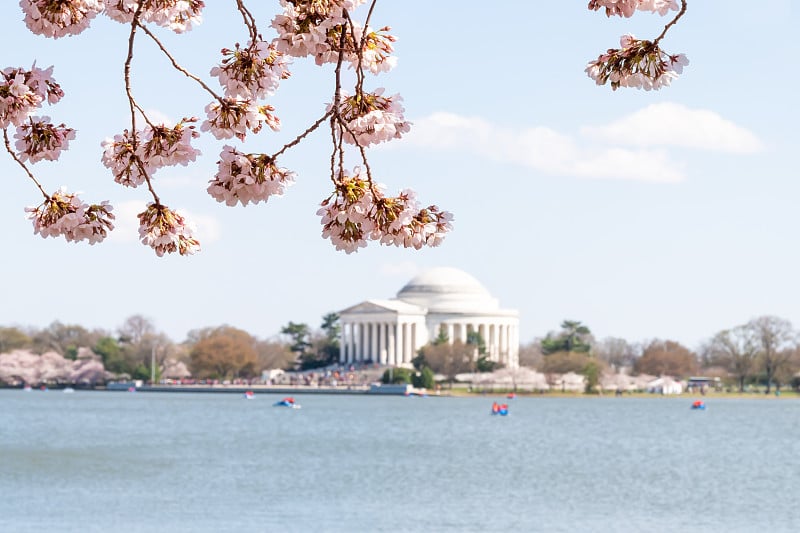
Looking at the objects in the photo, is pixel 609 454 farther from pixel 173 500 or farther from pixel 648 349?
pixel 648 349

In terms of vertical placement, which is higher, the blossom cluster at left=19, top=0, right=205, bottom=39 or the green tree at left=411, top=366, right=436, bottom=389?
the green tree at left=411, top=366, right=436, bottom=389

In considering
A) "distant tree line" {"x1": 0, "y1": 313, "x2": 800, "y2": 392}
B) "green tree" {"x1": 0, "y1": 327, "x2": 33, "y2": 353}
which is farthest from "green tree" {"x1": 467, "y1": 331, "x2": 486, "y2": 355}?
"green tree" {"x1": 0, "y1": 327, "x2": 33, "y2": 353}

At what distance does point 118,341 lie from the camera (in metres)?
182

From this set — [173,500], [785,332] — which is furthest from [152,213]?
[785,332]

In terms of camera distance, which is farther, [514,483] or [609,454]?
[609,454]

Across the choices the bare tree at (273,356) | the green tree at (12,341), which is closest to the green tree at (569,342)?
the bare tree at (273,356)

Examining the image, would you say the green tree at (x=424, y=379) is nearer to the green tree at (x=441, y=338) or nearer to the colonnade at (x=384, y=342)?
the green tree at (x=441, y=338)

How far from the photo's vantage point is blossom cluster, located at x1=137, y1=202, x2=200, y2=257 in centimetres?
712

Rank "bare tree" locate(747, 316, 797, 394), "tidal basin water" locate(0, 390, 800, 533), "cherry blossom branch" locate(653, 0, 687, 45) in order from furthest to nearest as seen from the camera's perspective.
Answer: "bare tree" locate(747, 316, 797, 394)
"tidal basin water" locate(0, 390, 800, 533)
"cherry blossom branch" locate(653, 0, 687, 45)

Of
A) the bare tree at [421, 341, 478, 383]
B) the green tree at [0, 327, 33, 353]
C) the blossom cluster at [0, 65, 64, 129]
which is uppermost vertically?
the green tree at [0, 327, 33, 353]

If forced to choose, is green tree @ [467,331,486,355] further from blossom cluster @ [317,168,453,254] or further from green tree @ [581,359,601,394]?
blossom cluster @ [317,168,453,254]

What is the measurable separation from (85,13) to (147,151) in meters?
0.67

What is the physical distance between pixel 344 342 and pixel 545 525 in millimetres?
139966

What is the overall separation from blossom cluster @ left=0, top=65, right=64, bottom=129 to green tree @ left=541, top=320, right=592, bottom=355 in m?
164
